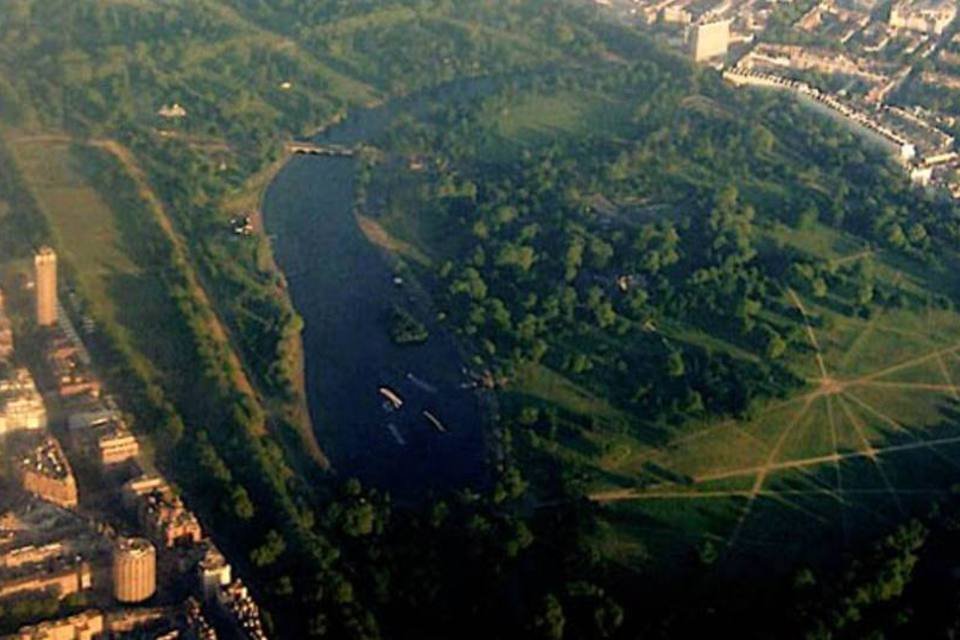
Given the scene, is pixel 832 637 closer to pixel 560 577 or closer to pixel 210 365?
pixel 560 577

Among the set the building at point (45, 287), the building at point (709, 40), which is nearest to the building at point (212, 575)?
the building at point (45, 287)

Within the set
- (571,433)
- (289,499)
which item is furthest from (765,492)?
(289,499)

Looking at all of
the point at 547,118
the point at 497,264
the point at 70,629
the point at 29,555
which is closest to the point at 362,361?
the point at 497,264

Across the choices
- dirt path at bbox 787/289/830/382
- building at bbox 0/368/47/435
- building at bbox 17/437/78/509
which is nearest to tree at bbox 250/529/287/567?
building at bbox 17/437/78/509

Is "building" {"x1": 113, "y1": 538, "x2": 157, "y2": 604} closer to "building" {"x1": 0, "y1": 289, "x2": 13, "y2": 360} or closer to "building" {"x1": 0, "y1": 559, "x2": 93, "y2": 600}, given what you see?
"building" {"x1": 0, "y1": 559, "x2": 93, "y2": 600}

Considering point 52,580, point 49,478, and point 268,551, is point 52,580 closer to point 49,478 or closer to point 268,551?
point 49,478
